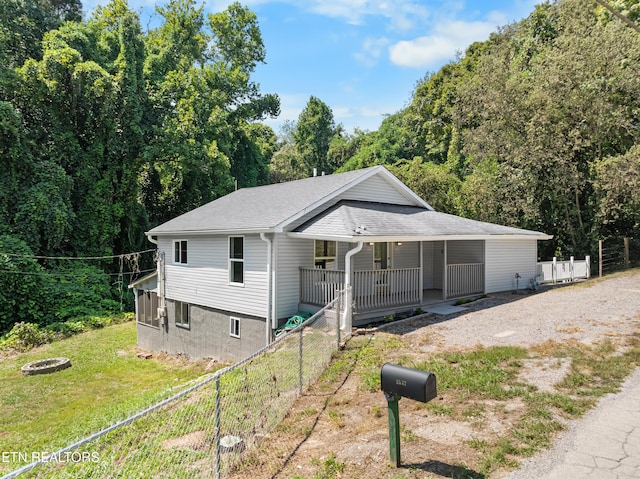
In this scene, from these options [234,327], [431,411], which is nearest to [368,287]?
[234,327]

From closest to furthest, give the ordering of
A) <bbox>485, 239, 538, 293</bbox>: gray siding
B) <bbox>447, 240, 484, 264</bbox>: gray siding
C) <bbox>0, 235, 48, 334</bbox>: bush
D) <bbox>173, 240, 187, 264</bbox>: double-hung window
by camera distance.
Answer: <bbox>447, 240, 484, 264</bbox>: gray siding
<bbox>485, 239, 538, 293</bbox>: gray siding
<bbox>173, 240, 187, 264</bbox>: double-hung window
<bbox>0, 235, 48, 334</bbox>: bush

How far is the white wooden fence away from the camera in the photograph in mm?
17312

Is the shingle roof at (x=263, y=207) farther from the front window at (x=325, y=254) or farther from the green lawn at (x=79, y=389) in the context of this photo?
the green lawn at (x=79, y=389)

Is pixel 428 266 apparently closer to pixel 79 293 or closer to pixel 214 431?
pixel 214 431

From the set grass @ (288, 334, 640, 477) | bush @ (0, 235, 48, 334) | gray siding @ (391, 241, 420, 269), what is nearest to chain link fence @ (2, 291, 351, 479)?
grass @ (288, 334, 640, 477)

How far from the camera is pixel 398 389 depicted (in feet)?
13.2

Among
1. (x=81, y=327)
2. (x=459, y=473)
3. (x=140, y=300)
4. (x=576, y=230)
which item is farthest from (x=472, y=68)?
(x=459, y=473)

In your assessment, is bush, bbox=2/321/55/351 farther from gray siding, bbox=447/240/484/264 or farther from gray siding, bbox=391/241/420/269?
gray siding, bbox=447/240/484/264

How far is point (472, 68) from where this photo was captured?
34312 mm

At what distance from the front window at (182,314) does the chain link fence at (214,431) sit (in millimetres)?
7199

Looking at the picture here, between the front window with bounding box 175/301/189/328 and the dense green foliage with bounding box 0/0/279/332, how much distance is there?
7.74 meters

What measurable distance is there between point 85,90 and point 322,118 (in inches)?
1496

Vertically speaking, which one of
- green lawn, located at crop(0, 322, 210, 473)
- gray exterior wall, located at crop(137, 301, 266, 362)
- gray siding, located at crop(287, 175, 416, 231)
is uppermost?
gray siding, located at crop(287, 175, 416, 231)

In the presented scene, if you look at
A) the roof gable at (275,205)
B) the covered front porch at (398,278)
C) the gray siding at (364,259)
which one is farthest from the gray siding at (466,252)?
the gray siding at (364,259)
